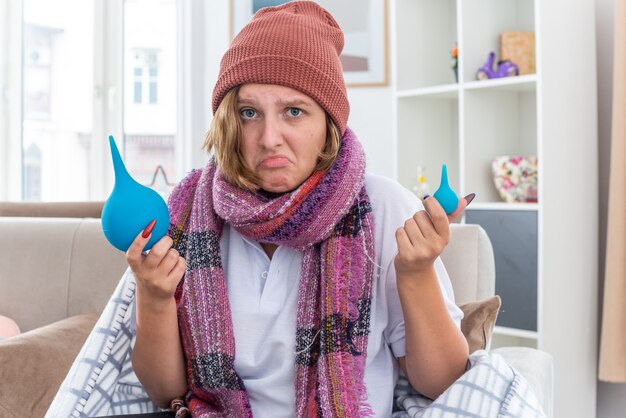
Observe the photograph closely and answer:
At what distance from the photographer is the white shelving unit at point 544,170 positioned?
7.50 feet

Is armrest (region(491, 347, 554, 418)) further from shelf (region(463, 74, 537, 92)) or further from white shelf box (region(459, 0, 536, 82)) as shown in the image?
white shelf box (region(459, 0, 536, 82))

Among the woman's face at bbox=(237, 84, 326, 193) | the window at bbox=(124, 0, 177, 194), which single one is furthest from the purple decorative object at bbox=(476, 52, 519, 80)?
the window at bbox=(124, 0, 177, 194)

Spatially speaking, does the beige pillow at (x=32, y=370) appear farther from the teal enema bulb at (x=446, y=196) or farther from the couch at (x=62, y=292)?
the teal enema bulb at (x=446, y=196)

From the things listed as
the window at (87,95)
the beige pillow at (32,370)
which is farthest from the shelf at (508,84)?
the window at (87,95)

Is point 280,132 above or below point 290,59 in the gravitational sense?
below

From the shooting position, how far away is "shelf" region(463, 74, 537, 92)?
2.34 metres

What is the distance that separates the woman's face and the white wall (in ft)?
5.07

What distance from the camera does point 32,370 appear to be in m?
1.55

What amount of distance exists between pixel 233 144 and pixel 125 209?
30 centimetres

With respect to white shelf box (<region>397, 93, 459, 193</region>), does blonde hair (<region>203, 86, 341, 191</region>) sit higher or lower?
lower

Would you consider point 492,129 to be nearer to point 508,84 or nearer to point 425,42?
point 508,84

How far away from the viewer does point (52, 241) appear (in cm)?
204

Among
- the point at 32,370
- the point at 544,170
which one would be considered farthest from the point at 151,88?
the point at 32,370

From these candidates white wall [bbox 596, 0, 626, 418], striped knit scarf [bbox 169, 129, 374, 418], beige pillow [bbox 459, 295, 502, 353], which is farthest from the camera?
white wall [bbox 596, 0, 626, 418]
